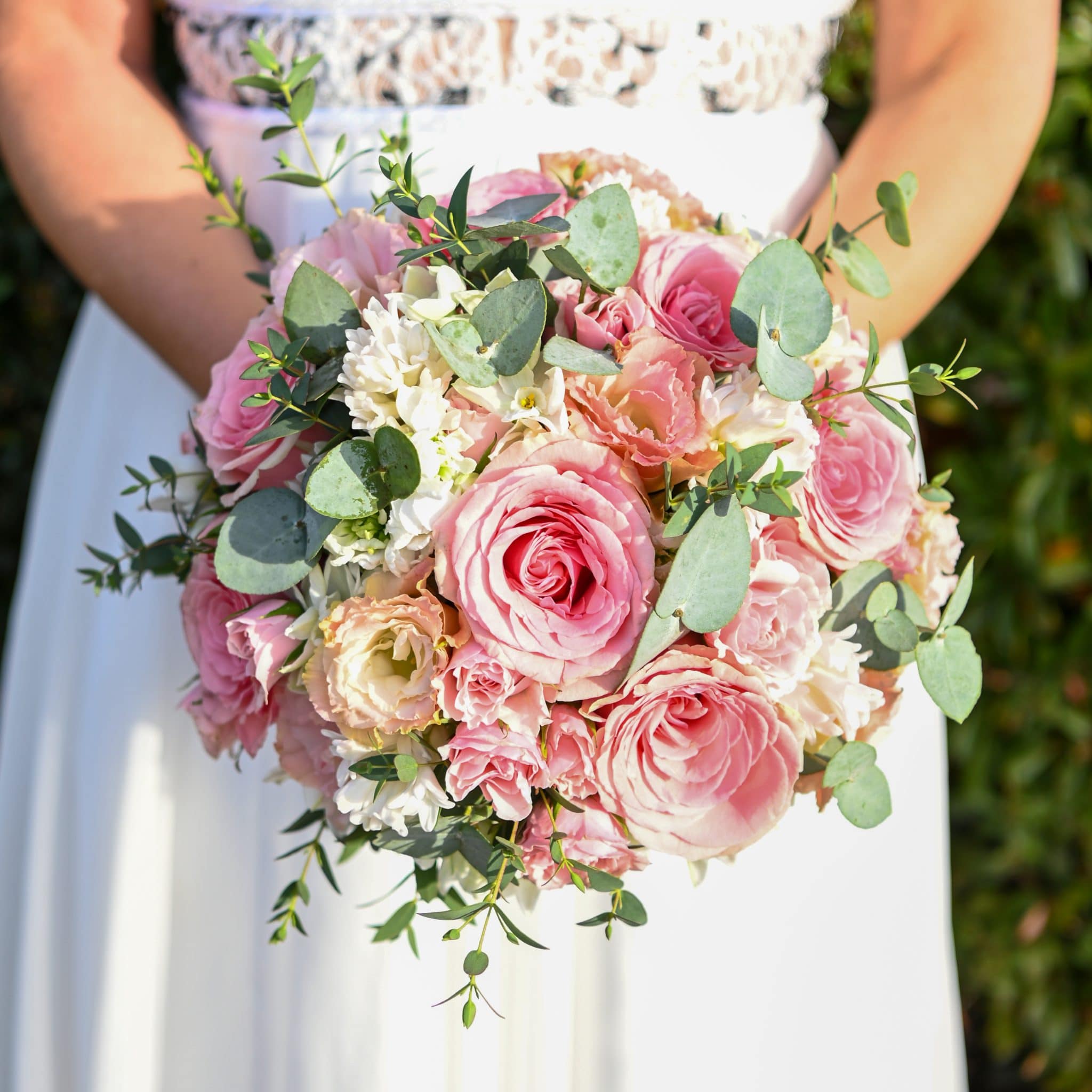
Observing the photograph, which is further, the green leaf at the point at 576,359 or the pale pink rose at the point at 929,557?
the pale pink rose at the point at 929,557

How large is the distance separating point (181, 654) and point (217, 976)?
343 mm

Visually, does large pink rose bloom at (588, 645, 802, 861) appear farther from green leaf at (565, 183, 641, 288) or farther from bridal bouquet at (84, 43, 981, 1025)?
green leaf at (565, 183, 641, 288)

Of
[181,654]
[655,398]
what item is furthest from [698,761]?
[181,654]

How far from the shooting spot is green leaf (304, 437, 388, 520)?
2.14ft

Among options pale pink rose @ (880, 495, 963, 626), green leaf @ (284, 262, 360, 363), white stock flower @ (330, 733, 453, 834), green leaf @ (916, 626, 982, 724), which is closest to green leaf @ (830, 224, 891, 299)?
pale pink rose @ (880, 495, 963, 626)

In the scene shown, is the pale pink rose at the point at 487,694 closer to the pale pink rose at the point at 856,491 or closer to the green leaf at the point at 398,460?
the green leaf at the point at 398,460

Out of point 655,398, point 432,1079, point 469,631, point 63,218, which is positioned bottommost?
point 432,1079

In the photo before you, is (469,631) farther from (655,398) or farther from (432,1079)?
(432,1079)

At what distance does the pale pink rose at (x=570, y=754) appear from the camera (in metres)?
0.67

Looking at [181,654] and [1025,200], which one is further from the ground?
[1025,200]

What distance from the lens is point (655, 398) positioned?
0.66 m

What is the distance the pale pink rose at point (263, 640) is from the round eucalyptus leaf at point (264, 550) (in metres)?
0.02

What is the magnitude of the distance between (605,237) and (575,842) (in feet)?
1.34

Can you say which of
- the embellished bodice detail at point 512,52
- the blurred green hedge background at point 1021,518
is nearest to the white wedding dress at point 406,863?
the embellished bodice detail at point 512,52
